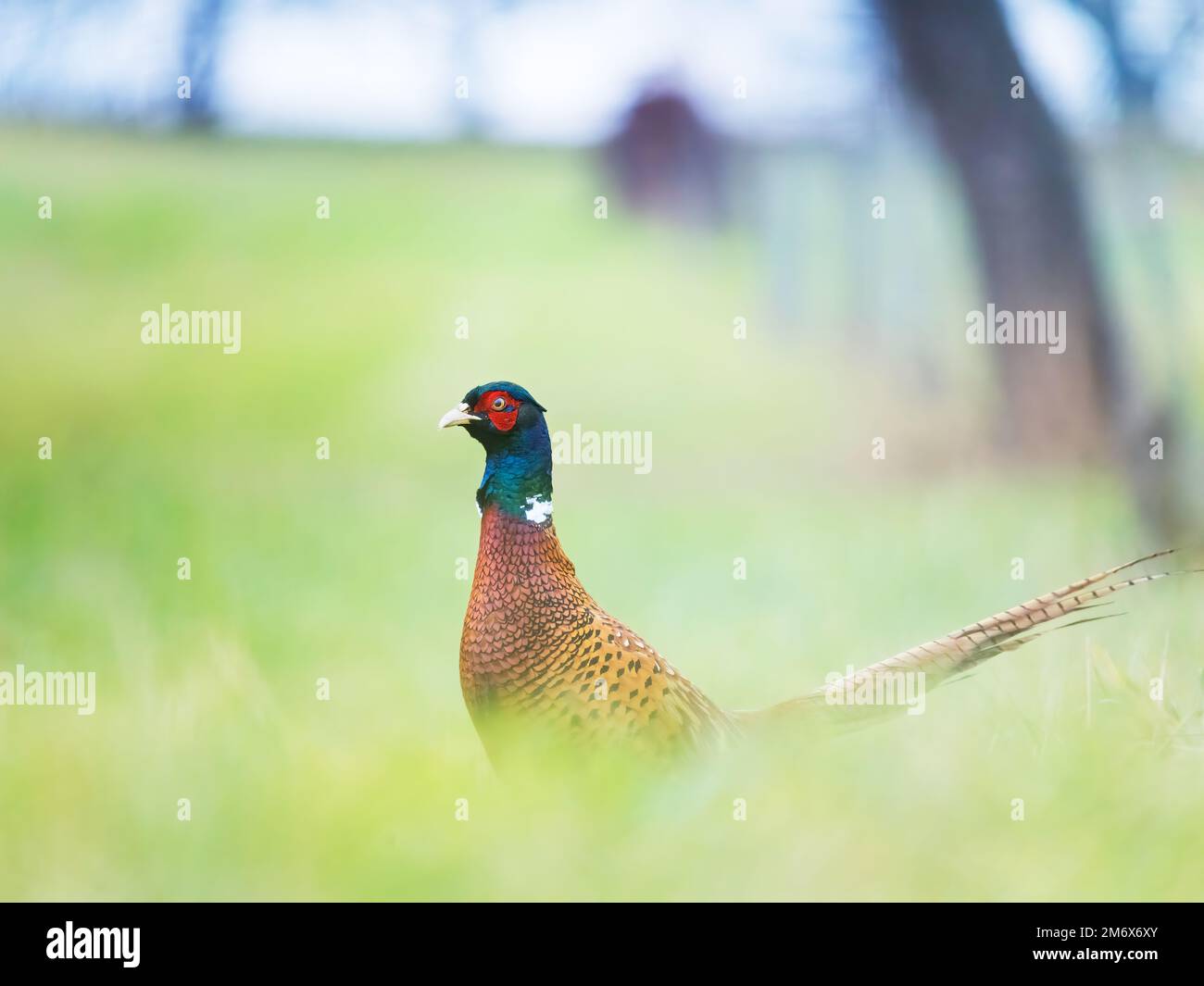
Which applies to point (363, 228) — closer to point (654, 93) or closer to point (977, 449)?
point (654, 93)

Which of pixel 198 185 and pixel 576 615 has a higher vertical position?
pixel 198 185

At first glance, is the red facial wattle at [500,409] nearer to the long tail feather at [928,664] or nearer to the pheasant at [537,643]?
the pheasant at [537,643]

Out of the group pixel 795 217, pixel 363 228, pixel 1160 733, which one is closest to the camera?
pixel 1160 733

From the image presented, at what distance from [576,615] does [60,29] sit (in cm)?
249

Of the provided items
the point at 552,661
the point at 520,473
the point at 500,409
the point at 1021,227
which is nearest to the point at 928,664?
the point at 552,661

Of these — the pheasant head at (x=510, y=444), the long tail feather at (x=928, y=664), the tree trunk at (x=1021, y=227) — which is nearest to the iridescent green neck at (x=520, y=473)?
the pheasant head at (x=510, y=444)

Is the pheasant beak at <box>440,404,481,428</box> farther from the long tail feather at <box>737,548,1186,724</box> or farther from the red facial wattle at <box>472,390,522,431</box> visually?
the long tail feather at <box>737,548,1186,724</box>

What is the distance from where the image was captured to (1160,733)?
324cm

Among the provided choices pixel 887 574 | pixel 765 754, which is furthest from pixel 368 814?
pixel 887 574

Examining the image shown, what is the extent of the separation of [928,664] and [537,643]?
3.54ft

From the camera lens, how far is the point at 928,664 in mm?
3043

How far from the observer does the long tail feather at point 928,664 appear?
3.04 meters

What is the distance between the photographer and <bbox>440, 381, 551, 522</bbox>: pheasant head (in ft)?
9.21

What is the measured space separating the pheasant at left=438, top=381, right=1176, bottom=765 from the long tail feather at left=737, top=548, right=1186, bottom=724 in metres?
0.28
